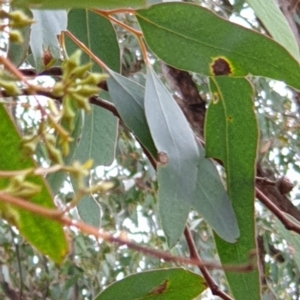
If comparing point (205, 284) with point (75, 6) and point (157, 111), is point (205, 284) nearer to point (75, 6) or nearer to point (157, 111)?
point (157, 111)

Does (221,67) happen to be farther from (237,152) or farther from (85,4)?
Answer: (85,4)

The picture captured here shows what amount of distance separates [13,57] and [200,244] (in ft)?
4.77

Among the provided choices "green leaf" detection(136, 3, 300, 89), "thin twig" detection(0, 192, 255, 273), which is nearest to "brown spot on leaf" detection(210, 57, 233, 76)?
"green leaf" detection(136, 3, 300, 89)

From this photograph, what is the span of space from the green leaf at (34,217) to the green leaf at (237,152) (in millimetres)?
230

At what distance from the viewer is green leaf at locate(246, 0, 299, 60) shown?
758 mm

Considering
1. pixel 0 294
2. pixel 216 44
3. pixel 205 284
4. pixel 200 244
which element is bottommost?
pixel 0 294

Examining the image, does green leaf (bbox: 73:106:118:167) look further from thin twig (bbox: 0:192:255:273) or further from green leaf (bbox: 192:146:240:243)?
thin twig (bbox: 0:192:255:273)

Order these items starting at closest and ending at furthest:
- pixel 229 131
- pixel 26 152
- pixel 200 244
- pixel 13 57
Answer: pixel 26 152
pixel 13 57
pixel 229 131
pixel 200 244

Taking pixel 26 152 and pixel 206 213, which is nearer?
pixel 26 152

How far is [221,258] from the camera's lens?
2.46 ft

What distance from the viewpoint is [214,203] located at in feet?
2.36

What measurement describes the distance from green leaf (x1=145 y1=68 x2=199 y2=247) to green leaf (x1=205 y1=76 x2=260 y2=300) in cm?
5

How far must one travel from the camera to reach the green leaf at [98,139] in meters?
0.87

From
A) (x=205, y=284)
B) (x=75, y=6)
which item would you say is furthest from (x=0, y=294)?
(x=75, y=6)
